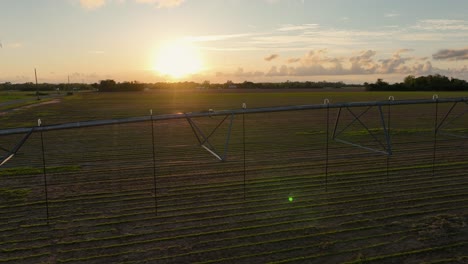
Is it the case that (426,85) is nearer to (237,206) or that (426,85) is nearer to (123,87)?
(123,87)

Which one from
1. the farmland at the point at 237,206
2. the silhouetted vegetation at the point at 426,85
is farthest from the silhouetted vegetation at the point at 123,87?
the farmland at the point at 237,206

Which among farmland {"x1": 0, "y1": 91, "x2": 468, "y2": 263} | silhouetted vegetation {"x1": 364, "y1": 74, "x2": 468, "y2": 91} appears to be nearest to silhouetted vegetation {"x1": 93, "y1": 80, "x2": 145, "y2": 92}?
silhouetted vegetation {"x1": 364, "y1": 74, "x2": 468, "y2": 91}

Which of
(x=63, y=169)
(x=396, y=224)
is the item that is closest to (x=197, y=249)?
(x=396, y=224)

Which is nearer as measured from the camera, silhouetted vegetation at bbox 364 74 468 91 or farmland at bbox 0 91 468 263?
farmland at bbox 0 91 468 263

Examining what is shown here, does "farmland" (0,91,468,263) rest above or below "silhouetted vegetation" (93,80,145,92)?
below

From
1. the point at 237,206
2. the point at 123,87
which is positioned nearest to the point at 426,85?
the point at 123,87

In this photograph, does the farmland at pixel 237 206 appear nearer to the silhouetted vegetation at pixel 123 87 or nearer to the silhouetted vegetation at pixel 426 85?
the silhouetted vegetation at pixel 426 85

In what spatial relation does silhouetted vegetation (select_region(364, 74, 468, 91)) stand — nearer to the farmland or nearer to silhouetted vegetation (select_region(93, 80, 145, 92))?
silhouetted vegetation (select_region(93, 80, 145, 92))
